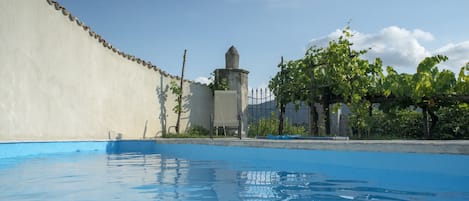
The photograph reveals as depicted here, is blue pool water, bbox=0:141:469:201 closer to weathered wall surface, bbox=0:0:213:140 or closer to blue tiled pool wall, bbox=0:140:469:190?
blue tiled pool wall, bbox=0:140:469:190

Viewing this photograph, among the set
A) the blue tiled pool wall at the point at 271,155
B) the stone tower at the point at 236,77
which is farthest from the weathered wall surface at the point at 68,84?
the stone tower at the point at 236,77

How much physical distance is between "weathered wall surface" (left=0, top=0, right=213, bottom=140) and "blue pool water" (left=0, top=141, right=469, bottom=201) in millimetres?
→ 1215

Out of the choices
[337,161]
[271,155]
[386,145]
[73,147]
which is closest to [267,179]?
[337,161]

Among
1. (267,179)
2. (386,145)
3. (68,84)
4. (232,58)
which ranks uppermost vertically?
(232,58)

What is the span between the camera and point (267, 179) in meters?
4.22

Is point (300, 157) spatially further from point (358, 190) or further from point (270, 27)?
point (270, 27)

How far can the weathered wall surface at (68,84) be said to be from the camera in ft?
22.5

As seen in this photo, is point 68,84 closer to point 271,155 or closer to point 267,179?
point 271,155

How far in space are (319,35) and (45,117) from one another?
6.60m

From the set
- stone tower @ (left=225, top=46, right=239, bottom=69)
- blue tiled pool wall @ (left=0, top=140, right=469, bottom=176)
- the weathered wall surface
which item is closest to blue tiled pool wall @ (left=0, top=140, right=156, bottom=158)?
blue tiled pool wall @ (left=0, top=140, right=469, bottom=176)

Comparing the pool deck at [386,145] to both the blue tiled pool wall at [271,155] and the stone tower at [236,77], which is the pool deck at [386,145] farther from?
the stone tower at [236,77]

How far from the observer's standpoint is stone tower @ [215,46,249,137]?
12.2 m

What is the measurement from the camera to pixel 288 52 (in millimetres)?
10406

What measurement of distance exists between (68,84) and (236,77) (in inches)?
210
